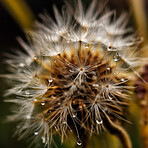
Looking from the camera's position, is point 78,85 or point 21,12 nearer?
point 78,85

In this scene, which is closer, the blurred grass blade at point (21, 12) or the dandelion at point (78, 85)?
the dandelion at point (78, 85)

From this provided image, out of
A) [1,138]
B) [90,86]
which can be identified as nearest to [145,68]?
[90,86]

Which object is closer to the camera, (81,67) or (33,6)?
(81,67)

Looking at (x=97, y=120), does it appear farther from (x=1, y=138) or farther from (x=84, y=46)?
(x=1, y=138)

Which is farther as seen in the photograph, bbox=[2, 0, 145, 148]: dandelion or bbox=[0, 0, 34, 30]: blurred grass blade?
bbox=[0, 0, 34, 30]: blurred grass blade

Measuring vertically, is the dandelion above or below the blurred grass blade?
below

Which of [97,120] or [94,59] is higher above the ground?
[94,59]

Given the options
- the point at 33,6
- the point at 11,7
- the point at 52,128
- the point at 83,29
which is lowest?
the point at 52,128

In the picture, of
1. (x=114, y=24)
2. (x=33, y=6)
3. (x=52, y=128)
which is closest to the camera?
(x=52, y=128)

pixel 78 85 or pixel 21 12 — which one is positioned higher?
pixel 21 12

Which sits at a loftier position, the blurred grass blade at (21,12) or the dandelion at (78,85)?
the blurred grass blade at (21,12)

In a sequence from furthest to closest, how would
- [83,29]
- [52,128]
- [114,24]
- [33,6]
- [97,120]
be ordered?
[33,6] → [114,24] → [83,29] → [52,128] → [97,120]
